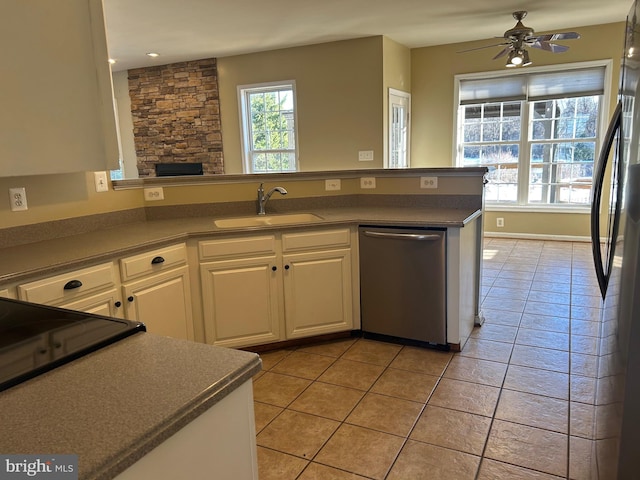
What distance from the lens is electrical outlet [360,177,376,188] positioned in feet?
11.7

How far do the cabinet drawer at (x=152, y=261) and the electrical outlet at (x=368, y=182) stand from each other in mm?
1504

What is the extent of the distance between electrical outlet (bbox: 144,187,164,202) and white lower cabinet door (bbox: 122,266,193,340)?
75 centimetres

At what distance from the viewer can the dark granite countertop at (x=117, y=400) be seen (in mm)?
699

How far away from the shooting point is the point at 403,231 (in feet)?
9.41

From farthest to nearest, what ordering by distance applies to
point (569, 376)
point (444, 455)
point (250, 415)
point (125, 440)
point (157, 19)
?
point (157, 19) < point (569, 376) < point (444, 455) < point (250, 415) < point (125, 440)

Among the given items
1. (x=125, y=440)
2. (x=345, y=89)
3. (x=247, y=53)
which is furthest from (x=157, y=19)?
(x=125, y=440)

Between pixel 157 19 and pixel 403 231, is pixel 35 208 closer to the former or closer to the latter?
pixel 403 231

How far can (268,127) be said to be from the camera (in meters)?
6.87

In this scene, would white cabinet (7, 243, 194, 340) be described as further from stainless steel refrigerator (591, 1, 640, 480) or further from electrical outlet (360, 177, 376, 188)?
stainless steel refrigerator (591, 1, 640, 480)

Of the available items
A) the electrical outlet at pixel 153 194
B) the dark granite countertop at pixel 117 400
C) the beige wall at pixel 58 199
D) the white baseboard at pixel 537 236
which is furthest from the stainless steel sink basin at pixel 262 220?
the white baseboard at pixel 537 236

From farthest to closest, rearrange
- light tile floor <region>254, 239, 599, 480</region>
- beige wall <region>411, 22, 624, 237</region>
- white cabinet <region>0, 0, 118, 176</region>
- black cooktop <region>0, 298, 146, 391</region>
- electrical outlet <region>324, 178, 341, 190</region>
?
beige wall <region>411, 22, 624, 237</region> < electrical outlet <region>324, 178, 341, 190</region> < light tile floor <region>254, 239, 599, 480</region> < white cabinet <region>0, 0, 118, 176</region> < black cooktop <region>0, 298, 146, 391</region>

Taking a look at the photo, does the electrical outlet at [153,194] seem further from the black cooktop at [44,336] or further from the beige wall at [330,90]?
the beige wall at [330,90]

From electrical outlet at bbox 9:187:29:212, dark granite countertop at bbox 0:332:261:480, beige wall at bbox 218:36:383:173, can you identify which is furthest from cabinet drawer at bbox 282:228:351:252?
beige wall at bbox 218:36:383:173

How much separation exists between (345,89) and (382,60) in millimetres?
582
